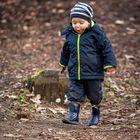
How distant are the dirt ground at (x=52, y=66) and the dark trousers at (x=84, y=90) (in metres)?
0.36

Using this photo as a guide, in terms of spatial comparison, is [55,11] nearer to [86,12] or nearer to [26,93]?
[26,93]

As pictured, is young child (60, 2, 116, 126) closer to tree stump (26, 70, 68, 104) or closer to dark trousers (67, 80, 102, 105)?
dark trousers (67, 80, 102, 105)

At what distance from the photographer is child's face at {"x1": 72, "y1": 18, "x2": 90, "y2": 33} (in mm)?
6906

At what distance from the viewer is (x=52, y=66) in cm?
1074

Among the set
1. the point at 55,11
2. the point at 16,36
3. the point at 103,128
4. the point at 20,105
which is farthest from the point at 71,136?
the point at 55,11

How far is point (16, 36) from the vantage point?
13.2 metres

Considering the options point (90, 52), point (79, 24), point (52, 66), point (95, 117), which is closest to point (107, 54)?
point (90, 52)

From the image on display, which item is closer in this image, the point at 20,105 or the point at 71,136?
the point at 71,136

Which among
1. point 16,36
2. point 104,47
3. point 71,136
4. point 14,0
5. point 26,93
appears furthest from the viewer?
point 14,0

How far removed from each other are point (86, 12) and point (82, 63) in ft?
2.14

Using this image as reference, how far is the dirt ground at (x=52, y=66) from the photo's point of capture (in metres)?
6.68

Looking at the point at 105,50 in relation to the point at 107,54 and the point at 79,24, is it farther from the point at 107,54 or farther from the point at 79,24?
the point at 79,24

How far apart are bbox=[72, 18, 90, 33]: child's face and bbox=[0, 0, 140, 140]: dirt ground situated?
4.10 feet

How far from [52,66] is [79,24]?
3.89 metres
